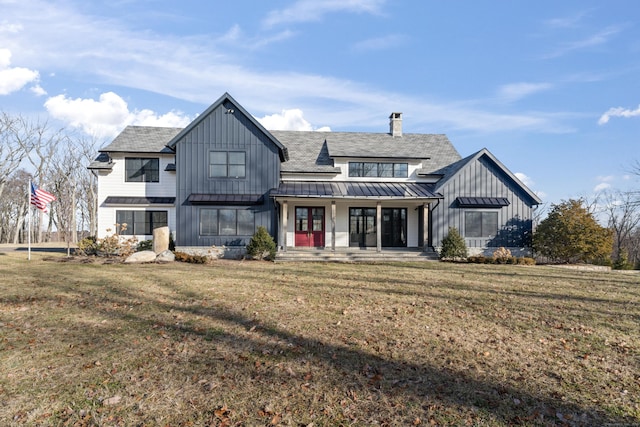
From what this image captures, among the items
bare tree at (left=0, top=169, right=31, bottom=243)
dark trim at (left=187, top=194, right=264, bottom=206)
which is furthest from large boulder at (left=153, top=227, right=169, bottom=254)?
bare tree at (left=0, top=169, right=31, bottom=243)

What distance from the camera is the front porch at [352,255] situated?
1811cm

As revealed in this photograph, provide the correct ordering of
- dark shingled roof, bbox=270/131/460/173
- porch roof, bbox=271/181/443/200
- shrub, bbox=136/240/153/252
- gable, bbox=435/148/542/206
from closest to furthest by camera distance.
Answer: porch roof, bbox=271/181/443/200, shrub, bbox=136/240/153/252, gable, bbox=435/148/542/206, dark shingled roof, bbox=270/131/460/173

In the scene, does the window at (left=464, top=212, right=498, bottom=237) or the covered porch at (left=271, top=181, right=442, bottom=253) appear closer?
the covered porch at (left=271, top=181, right=442, bottom=253)

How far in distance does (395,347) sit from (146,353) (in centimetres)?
363

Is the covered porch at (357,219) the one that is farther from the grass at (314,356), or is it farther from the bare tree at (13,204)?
the bare tree at (13,204)

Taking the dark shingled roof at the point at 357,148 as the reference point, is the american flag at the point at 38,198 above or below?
below

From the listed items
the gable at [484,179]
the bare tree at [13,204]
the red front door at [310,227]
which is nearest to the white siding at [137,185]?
the red front door at [310,227]

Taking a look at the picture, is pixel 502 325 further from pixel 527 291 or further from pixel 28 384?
pixel 28 384

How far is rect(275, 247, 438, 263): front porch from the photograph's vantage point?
1811cm

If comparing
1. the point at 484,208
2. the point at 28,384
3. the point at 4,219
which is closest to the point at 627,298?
the point at 484,208

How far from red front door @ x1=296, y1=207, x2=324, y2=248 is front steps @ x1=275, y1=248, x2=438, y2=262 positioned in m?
1.90

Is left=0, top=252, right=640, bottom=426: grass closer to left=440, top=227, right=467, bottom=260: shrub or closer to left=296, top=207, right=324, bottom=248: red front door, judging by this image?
left=440, top=227, right=467, bottom=260: shrub

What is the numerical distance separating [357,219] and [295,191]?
4.53 metres

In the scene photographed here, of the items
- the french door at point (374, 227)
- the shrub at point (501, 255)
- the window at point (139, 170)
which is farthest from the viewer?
the french door at point (374, 227)
